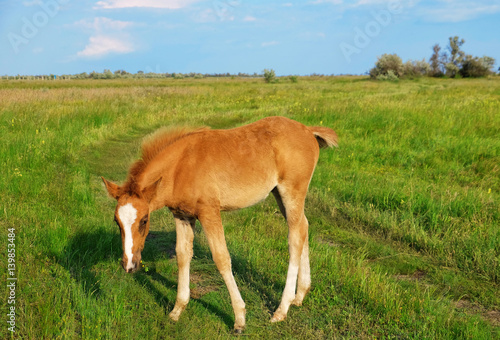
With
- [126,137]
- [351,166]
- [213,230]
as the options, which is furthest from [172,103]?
[213,230]

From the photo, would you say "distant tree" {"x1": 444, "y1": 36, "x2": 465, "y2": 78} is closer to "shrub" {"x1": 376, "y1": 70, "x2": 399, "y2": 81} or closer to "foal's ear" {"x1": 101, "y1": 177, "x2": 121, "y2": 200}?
"shrub" {"x1": 376, "y1": 70, "x2": 399, "y2": 81}

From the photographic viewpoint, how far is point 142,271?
15.6 feet

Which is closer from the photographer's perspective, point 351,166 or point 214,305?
point 214,305

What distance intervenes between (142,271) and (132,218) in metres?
1.94

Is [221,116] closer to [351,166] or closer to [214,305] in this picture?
[351,166]

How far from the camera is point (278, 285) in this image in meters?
4.45

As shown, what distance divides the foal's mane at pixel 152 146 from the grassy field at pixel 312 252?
3.80ft

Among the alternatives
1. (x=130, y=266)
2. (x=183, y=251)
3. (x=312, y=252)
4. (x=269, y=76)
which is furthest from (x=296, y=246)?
(x=269, y=76)

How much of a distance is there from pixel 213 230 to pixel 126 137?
1072 centimetres

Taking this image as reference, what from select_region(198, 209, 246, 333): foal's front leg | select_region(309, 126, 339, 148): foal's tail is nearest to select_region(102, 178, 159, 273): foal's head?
select_region(198, 209, 246, 333): foal's front leg

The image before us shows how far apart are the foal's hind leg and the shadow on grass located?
30 cm

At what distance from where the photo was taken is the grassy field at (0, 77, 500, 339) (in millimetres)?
3594

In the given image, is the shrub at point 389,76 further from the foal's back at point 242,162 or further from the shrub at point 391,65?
A: the foal's back at point 242,162

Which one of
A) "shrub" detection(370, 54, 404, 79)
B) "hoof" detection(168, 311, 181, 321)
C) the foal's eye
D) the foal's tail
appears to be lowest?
"hoof" detection(168, 311, 181, 321)
